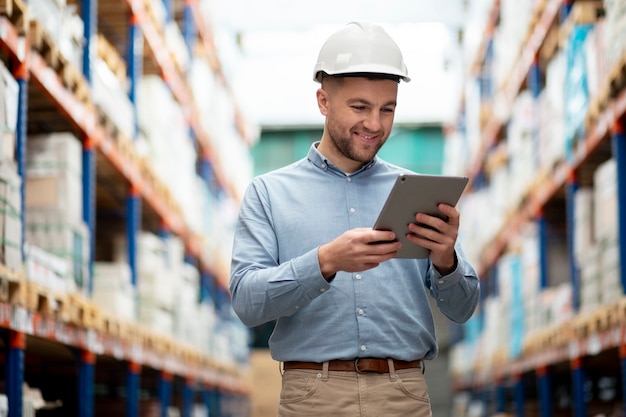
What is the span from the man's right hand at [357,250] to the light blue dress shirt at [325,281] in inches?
1.6

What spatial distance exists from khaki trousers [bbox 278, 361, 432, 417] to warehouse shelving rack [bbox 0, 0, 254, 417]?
205cm

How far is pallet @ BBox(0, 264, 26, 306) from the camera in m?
4.05

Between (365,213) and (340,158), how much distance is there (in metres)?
0.17

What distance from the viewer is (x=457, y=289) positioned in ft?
8.14

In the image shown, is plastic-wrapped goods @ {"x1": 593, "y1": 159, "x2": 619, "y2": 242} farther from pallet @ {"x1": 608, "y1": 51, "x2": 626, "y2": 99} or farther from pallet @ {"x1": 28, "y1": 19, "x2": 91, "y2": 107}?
pallet @ {"x1": 28, "y1": 19, "x2": 91, "y2": 107}

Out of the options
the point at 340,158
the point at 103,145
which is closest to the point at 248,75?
the point at 103,145

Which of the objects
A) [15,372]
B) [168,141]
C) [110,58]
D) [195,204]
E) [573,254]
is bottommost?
[15,372]

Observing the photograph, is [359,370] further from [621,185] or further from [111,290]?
[111,290]

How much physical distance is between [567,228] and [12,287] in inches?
225

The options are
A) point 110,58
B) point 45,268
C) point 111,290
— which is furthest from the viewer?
point 110,58

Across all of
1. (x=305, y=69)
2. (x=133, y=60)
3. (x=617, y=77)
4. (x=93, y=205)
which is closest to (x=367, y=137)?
(x=617, y=77)

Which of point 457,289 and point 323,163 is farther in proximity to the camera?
point 323,163

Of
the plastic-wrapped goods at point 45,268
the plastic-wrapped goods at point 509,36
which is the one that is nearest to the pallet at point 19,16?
the plastic-wrapped goods at point 45,268

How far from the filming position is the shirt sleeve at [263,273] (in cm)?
231
